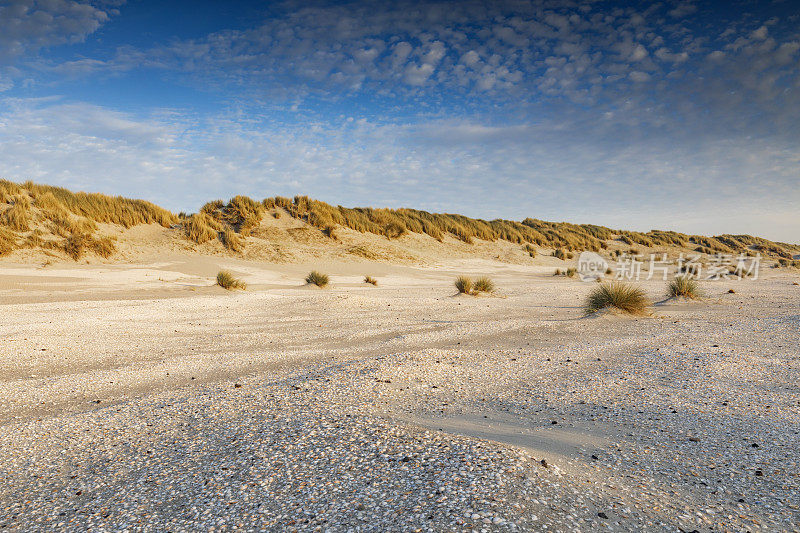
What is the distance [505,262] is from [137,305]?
24.6 meters

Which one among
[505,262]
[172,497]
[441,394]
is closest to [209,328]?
[441,394]

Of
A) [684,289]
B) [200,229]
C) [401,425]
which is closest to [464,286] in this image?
[684,289]

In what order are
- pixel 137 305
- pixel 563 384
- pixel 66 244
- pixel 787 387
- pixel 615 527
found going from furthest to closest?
pixel 66 244, pixel 137 305, pixel 563 384, pixel 787 387, pixel 615 527

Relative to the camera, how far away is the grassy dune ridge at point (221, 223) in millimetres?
19453

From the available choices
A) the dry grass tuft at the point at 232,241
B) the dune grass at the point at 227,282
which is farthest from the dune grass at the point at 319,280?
the dry grass tuft at the point at 232,241

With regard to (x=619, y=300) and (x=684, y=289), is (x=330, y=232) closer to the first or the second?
(x=684, y=289)

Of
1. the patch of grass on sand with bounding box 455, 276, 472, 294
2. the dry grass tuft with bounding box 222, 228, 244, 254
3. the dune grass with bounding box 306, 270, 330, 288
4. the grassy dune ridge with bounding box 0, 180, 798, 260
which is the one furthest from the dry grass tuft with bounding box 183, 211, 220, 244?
the patch of grass on sand with bounding box 455, 276, 472, 294

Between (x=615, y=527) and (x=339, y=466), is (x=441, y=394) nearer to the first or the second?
(x=339, y=466)

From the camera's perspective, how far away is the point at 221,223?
89.2ft

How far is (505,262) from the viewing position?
101 ft

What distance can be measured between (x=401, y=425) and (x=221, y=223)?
87.6ft

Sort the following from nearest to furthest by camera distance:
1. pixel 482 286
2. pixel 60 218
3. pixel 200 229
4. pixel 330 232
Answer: pixel 482 286
pixel 60 218
pixel 200 229
pixel 330 232

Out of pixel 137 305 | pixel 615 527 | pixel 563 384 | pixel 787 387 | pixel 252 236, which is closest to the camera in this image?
pixel 615 527

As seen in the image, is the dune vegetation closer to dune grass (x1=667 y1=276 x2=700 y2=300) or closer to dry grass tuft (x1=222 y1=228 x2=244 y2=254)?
dry grass tuft (x1=222 y1=228 x2=244 y2=254)
